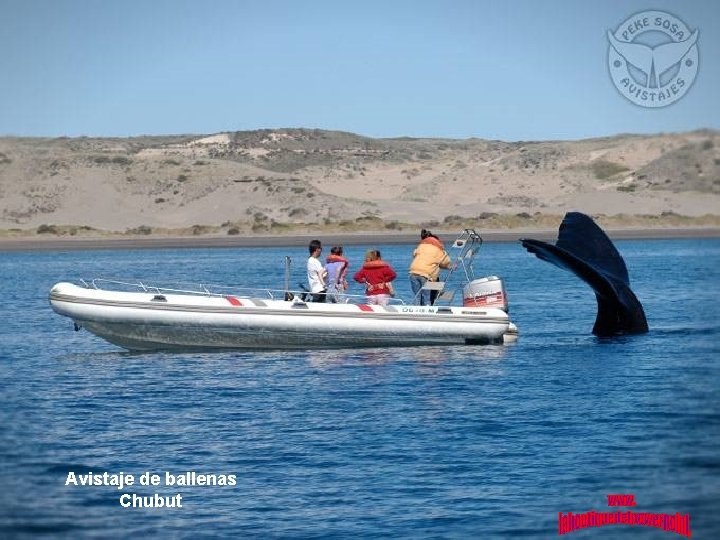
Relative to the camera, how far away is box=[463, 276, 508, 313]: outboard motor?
24547mm

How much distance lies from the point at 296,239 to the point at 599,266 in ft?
201

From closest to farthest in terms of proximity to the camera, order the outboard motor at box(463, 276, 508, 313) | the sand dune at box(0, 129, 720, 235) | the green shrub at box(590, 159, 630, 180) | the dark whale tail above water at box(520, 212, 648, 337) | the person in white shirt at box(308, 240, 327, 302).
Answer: the person in white shirt at box(308, 240, 327, 302) → the outboard motor at box(463, 276, 508, 313) → the dark whale tail above water at box(520, 212, 648, 337) → the sand dune at box(0, 129, 720, 235) → the green shrub at box(590, 159, 630, 180)

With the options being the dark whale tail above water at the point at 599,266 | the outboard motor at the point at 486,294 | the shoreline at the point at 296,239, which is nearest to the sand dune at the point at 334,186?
the shoreline at the point at 296,239

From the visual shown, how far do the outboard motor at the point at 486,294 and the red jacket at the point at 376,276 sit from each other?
144 cm

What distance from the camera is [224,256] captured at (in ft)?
242

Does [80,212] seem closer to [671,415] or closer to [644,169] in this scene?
[644,169]

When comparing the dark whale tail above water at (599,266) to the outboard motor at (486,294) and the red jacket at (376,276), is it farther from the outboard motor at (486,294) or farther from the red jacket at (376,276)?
the red jacket at (376,276)

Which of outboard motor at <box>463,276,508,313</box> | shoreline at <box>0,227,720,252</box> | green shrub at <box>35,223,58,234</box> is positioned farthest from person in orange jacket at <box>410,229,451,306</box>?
green shrub at <box>35,223,58,234</box>

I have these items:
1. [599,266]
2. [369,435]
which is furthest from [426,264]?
[369,435]

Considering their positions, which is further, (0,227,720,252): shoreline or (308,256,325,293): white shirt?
(0,227,720,252): shoreline

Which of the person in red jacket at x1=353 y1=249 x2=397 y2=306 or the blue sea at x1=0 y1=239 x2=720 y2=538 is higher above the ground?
the person in red jacket at x1=353 y1=249 x2=397 y2=306

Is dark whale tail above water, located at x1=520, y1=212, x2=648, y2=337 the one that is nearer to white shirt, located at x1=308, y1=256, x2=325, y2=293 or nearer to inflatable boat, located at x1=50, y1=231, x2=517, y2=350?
inflatable boat, located at x1=50, y1=231, x2=517, y2=350

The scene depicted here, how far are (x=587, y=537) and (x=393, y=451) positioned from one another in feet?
14.1

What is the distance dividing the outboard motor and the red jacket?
144 cm
